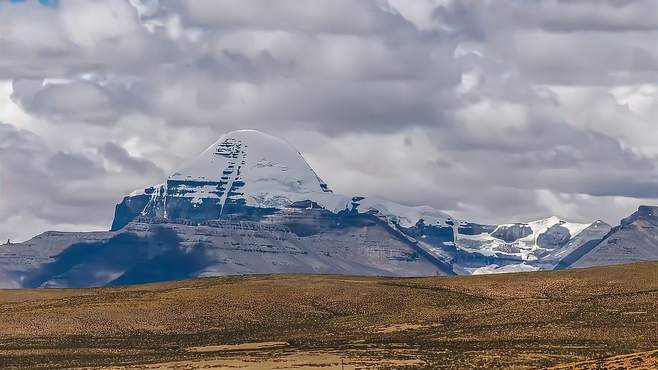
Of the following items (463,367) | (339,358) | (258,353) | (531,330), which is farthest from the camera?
(531,330)

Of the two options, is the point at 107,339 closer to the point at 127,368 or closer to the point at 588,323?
the point at 127,368

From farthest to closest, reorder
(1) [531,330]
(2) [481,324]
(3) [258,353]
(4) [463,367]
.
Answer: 1. (2) [481,324]
2. (1) [531,330]
3. (3) [258,353]
4. (4) [463,367]

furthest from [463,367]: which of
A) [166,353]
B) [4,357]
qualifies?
[4,357]

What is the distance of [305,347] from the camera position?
177 m

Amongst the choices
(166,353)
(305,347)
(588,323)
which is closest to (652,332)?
(588,323)

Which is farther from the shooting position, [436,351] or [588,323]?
[588,323]

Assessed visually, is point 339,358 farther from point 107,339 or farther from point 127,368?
point 107,339

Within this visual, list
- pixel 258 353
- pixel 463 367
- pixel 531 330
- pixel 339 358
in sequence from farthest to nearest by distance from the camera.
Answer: pixel 531 330 < pixel 258 353 < pixel 339 358 < pixel 463 367

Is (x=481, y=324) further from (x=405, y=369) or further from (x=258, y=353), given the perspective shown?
(x=405, y=369)

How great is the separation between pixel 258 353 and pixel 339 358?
13.9m

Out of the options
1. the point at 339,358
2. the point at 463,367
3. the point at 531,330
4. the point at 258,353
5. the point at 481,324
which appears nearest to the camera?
the point at 463,367

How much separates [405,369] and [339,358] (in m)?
14.5

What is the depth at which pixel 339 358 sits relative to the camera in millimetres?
158625

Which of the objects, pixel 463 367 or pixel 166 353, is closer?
pixel 463 367
